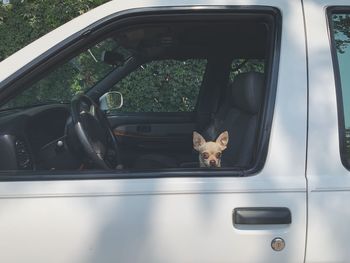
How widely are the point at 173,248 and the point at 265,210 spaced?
339 millimetres

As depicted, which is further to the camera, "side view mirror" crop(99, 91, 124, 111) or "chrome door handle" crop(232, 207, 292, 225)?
"side view mirror" crop(99, 91, 124, 111)

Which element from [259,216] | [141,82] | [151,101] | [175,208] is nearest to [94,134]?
[175,208]

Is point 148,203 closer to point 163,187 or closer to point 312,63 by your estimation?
point 163,187

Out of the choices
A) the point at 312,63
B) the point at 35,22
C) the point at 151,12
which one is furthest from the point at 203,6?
the point at 35,22

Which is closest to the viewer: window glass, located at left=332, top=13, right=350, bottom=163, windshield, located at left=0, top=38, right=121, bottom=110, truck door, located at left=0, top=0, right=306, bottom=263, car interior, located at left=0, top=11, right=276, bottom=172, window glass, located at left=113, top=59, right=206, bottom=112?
truck door, located at left=0, top=0, right=306, bottom=263

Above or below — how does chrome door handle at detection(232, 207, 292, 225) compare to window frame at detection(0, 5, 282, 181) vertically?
below

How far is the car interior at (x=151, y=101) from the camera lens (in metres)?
2.06

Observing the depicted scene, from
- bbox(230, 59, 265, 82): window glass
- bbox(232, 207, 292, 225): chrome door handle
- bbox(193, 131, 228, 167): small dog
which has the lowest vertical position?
bbox(232, 207, 292, 225): chrome door handle

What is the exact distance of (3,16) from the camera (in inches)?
299

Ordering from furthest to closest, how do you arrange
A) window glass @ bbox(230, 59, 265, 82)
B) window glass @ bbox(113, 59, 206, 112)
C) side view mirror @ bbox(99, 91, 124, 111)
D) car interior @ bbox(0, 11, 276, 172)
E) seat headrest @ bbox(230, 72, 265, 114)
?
window glass @ bbox(113, 59, 206, 112), side view mirror @ bbox(99, 91, 124, 111), window glass @ bbox(230, 59, 265, 82), seat headrest @ bbox(230, 72, 265, 114), car interior @ bbox(0, 11, 276, 172)

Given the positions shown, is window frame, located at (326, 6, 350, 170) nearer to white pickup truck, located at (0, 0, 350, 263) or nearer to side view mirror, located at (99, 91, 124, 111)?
white pickup truck, located at (0, 0, 350, 263)

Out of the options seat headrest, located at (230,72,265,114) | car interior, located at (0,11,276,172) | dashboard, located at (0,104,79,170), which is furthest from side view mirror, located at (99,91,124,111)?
seat headrest, located at (230,72,265,114)

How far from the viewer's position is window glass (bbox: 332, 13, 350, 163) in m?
1.93

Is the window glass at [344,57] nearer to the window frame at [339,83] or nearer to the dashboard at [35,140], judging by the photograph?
the window frame at [339,83]
